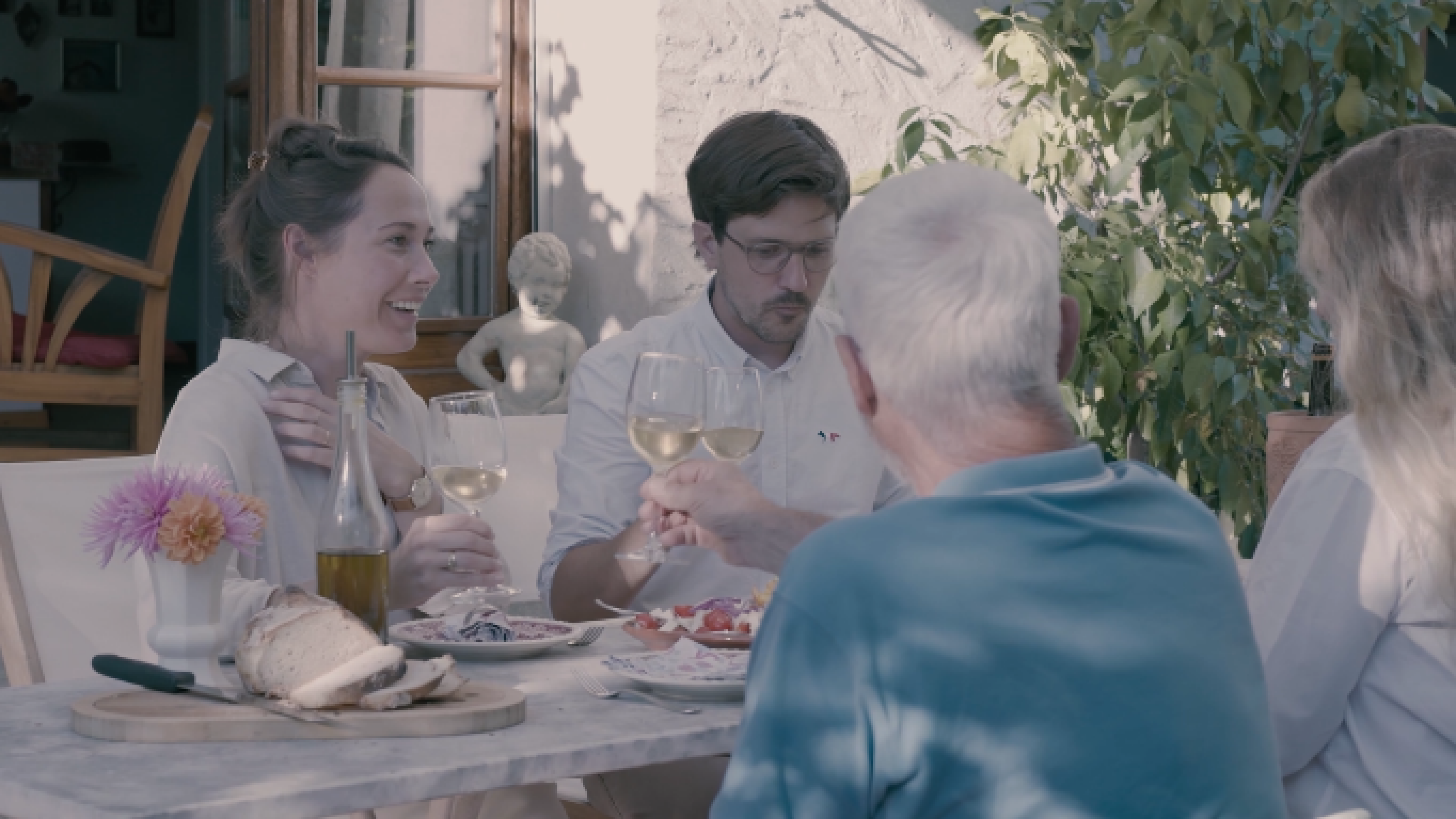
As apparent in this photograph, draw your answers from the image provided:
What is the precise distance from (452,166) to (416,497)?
99.8 inches

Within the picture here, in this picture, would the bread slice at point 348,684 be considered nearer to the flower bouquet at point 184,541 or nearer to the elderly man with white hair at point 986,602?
the flower bouquet at point 184,541

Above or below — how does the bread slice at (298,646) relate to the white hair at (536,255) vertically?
below

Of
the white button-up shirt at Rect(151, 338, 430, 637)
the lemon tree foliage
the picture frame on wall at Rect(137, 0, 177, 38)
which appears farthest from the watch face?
the picture frame on wall at Rect(137, 0, 177, 38)

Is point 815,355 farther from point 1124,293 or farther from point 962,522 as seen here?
point 962,522

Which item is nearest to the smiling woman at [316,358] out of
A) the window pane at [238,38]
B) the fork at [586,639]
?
the fork at [586,639]

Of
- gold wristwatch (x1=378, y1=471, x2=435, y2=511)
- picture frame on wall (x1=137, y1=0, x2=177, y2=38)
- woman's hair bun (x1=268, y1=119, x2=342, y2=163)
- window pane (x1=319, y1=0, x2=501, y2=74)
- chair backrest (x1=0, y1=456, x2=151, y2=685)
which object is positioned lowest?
chair backrest (x1=0, y1=456, x2=151, y2=685)

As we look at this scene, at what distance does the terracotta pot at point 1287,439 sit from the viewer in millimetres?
2660

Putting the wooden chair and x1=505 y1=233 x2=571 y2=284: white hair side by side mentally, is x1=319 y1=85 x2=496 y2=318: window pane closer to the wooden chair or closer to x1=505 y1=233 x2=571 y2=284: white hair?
x1=505 y1=233 x2=571 y2=284: white hair

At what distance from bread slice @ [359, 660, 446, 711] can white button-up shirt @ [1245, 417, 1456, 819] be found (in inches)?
30.9

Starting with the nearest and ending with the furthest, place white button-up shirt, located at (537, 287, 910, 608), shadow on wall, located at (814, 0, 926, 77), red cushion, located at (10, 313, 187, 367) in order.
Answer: white button-up shirt, located at (537, 287, 910, 608) < shadow on wall, located at (814, 0, 926, 77) < red cushion, located at (10, 313, 187, 367)

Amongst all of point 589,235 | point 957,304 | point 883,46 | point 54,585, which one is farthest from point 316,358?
point 883,46

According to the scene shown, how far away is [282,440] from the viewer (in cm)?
217

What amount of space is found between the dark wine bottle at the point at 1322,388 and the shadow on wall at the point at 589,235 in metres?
1.95

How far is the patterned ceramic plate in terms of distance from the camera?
1.91m
